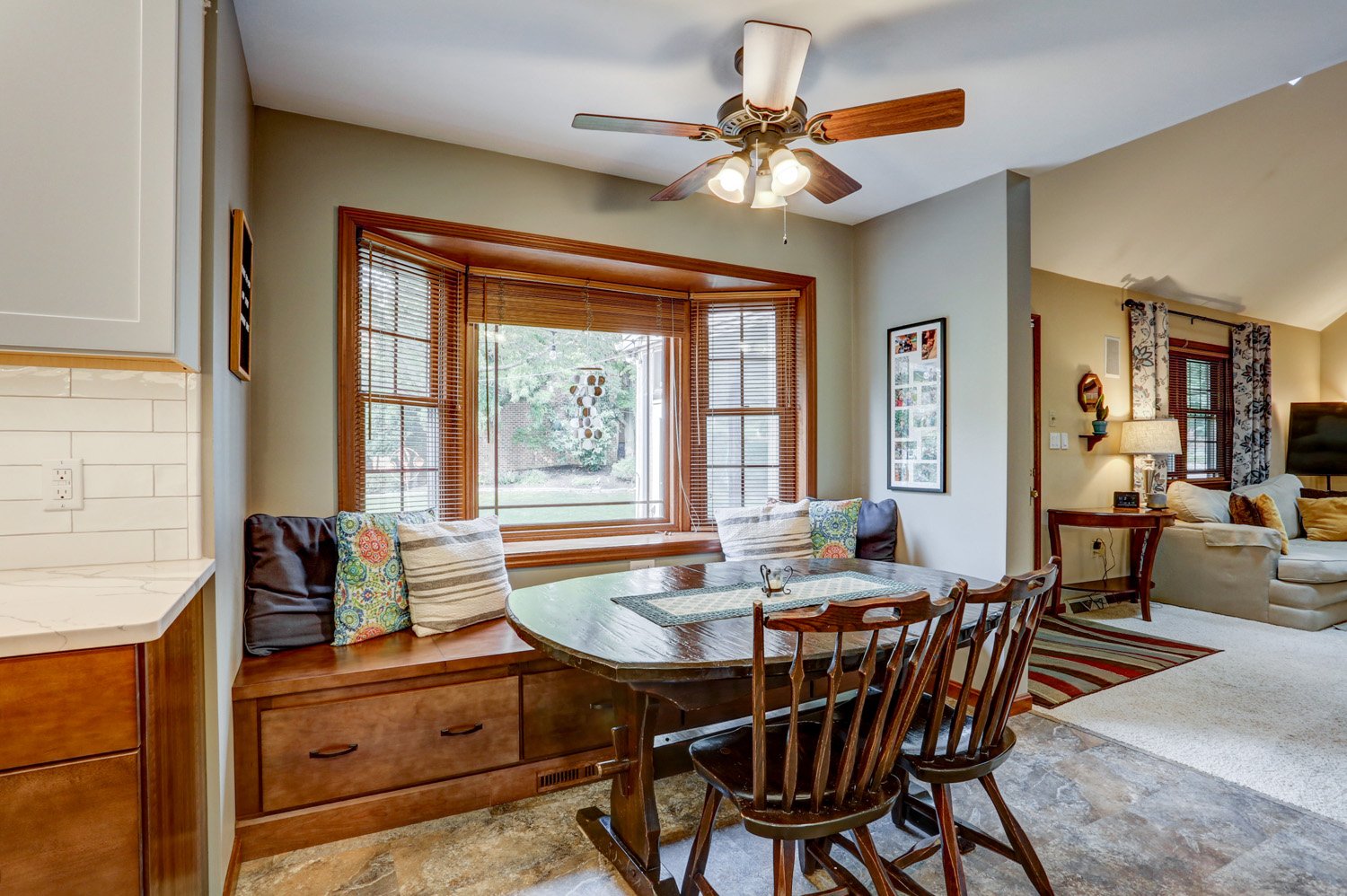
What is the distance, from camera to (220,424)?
69.7 inches

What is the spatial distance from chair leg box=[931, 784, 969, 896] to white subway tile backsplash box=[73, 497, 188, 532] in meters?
1.99

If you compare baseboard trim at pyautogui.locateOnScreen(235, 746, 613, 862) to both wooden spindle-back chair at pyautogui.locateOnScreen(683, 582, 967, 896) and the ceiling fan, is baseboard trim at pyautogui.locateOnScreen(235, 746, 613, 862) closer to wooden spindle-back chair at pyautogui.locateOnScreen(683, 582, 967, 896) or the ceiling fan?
wooden spindle-back chair at pyautogui.locateOnScreen(683, 582, 967, 896)

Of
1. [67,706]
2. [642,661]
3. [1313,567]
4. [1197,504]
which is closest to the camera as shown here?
[67,706]

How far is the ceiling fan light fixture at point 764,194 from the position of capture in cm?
228

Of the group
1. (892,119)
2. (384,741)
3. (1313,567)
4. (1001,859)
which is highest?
(892,119)

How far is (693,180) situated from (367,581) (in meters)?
1.88

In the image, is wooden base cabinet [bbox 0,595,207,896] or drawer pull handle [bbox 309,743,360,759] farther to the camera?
drawer pull handle [bbox 309,743,360,759]

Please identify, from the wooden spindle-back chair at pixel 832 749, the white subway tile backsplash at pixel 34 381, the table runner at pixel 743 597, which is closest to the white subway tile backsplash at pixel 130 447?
the white subway tile backsplash at pixel 34 381

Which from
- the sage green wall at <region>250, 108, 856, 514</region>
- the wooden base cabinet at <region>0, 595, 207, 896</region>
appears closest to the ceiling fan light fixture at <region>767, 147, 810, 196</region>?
the sage green wall at <region>250, 108, 856, 514</region>

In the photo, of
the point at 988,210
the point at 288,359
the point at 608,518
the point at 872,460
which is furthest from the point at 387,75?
the point at 872,460

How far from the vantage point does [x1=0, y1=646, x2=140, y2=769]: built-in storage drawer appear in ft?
3.61

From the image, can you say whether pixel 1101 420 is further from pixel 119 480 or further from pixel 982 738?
pixel 119 480

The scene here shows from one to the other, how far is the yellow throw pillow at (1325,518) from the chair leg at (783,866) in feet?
20.5

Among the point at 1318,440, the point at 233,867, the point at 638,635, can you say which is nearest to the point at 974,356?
the point at 638,635
